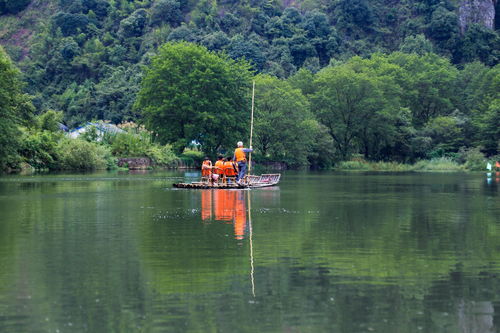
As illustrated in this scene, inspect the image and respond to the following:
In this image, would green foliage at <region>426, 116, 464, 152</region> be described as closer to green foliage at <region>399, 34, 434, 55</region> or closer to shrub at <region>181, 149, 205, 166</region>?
shrub at <region>181, 149, 205, 166</region>

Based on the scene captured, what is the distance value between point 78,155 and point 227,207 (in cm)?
5207

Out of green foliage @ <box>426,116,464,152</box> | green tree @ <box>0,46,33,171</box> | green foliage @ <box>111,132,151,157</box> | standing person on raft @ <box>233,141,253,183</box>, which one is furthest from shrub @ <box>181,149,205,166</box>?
standing person on raft @ <box>233,141,253,183</box>

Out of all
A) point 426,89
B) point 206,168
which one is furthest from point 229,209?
point 426,89

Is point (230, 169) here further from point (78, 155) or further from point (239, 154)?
point (78, 155)

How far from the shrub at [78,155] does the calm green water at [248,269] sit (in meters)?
51.6

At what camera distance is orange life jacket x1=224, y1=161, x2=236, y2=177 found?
50719 millimetres

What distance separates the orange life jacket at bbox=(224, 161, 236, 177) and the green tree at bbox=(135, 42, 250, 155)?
152 ft

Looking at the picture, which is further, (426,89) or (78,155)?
(426,89)

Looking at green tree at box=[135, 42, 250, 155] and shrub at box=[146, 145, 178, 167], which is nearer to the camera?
shrub at box=[146, 145, 178, 167]

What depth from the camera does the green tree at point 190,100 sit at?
9850 cm

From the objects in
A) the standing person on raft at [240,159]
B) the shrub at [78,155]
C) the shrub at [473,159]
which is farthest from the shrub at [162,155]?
the standing person on raft at [240,159]

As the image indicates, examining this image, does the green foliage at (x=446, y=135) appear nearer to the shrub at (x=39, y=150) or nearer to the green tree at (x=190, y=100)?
the green tree at (x=190, y=100)

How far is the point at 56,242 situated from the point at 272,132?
83285 millimetres

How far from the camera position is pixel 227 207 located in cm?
3491
